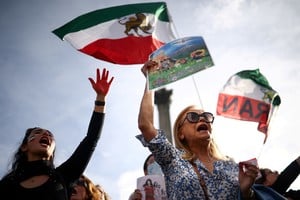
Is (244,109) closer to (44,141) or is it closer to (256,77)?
(256,77)

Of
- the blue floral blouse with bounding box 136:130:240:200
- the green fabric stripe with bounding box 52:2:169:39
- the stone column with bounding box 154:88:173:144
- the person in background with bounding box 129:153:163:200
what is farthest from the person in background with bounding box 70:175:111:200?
the stone column with bounding box 154:88:173:144

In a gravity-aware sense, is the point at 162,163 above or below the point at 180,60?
below

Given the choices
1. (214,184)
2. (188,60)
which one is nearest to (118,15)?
(188,60)

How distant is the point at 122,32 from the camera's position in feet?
18.1

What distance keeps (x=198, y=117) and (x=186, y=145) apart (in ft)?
1.03

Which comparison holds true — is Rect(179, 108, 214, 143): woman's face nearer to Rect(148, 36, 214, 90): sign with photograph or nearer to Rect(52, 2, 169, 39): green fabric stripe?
Rect(148, 36, 214, 90): sign with photograph

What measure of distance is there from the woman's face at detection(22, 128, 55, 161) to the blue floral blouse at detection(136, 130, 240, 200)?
3.40 ft

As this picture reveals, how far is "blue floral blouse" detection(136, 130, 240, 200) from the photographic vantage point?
2.88 m

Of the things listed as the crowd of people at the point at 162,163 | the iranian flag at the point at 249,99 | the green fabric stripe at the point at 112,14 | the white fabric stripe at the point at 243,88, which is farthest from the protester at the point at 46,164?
the white fabric stripe at the point at 243,88

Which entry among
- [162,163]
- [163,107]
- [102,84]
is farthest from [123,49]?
[163,107]

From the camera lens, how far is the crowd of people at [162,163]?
2913 millimetres

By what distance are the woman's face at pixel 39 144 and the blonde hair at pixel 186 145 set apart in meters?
1.28

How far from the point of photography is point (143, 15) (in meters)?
5.53

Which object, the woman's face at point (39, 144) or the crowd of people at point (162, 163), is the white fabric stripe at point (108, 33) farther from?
the woman's face at point (39, 144)
